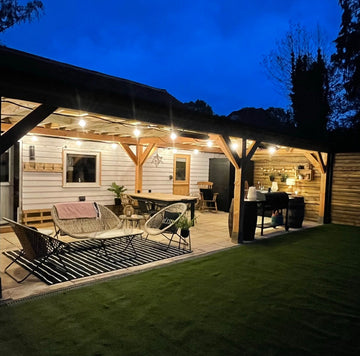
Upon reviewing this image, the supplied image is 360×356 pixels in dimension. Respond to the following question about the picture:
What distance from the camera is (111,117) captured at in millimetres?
4043

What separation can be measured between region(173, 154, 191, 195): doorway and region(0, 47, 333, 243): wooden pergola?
3.40 feet

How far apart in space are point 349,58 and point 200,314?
1592cm

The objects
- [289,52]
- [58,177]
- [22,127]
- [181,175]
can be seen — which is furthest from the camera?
[289,52]

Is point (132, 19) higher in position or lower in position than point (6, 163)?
higher

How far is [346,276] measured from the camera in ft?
14.5

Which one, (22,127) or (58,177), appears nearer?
(22,127)

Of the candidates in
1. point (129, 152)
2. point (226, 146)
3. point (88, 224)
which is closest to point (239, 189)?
point (226, 146)

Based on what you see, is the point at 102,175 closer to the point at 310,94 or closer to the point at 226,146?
the point at 226,146

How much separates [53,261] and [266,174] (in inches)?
315

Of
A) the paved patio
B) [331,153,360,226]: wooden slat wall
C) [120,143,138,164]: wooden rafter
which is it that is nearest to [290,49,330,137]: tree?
[331,153,360,226]: wooden slat wall

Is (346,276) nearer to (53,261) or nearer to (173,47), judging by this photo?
(53,261)

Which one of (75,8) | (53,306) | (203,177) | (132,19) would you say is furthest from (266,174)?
(132,19)

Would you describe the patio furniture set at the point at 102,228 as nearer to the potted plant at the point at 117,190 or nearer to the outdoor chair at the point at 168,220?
the outdoor chair at the point at 168,220

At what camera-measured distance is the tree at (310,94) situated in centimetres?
1588
